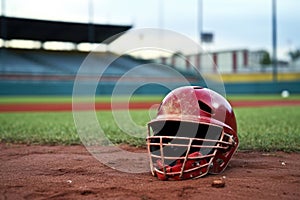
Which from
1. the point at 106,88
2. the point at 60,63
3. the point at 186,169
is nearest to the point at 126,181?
the point at 186,169

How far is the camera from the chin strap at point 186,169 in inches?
109

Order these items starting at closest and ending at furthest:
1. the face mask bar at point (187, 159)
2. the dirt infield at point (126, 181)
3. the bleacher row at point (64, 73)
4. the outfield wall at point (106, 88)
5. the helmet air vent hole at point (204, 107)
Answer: the dirt infield at point (126, 181) < the face mask bar at point (187, 159) < the helmet air vent hole at point (204, 107) < the outfield wall at point (106, 88) < the bleacher row at point (64, 73)

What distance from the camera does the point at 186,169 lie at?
2.77 m

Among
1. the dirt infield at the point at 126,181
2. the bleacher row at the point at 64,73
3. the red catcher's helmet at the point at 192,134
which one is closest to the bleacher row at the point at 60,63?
the bleacher row at the point at 64,73

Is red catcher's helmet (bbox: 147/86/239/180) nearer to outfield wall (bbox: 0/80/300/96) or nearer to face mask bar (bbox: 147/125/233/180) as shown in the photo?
face mask bar (bbox: 147/125/233/180)

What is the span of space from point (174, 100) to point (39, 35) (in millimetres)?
28772

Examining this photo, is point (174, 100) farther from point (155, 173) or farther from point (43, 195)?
point (43, 195)

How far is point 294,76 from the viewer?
33938mm

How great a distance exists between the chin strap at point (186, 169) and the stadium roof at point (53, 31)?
26206 millimetres

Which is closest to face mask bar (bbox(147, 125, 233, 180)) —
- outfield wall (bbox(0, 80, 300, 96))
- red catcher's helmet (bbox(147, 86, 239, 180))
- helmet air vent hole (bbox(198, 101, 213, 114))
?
red catcher's helmet (bbox(147, 86, 239, 180))

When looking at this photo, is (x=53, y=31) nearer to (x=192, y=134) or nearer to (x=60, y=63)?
(x=60, y=63)

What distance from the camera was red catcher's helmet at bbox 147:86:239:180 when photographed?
276 centimetres

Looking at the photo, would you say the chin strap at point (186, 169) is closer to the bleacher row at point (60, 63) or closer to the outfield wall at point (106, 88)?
the outfield wall at point (106, 88)

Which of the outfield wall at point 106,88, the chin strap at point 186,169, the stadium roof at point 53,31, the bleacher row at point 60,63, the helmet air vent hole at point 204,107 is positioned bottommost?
the outfield wall at point 106,88
